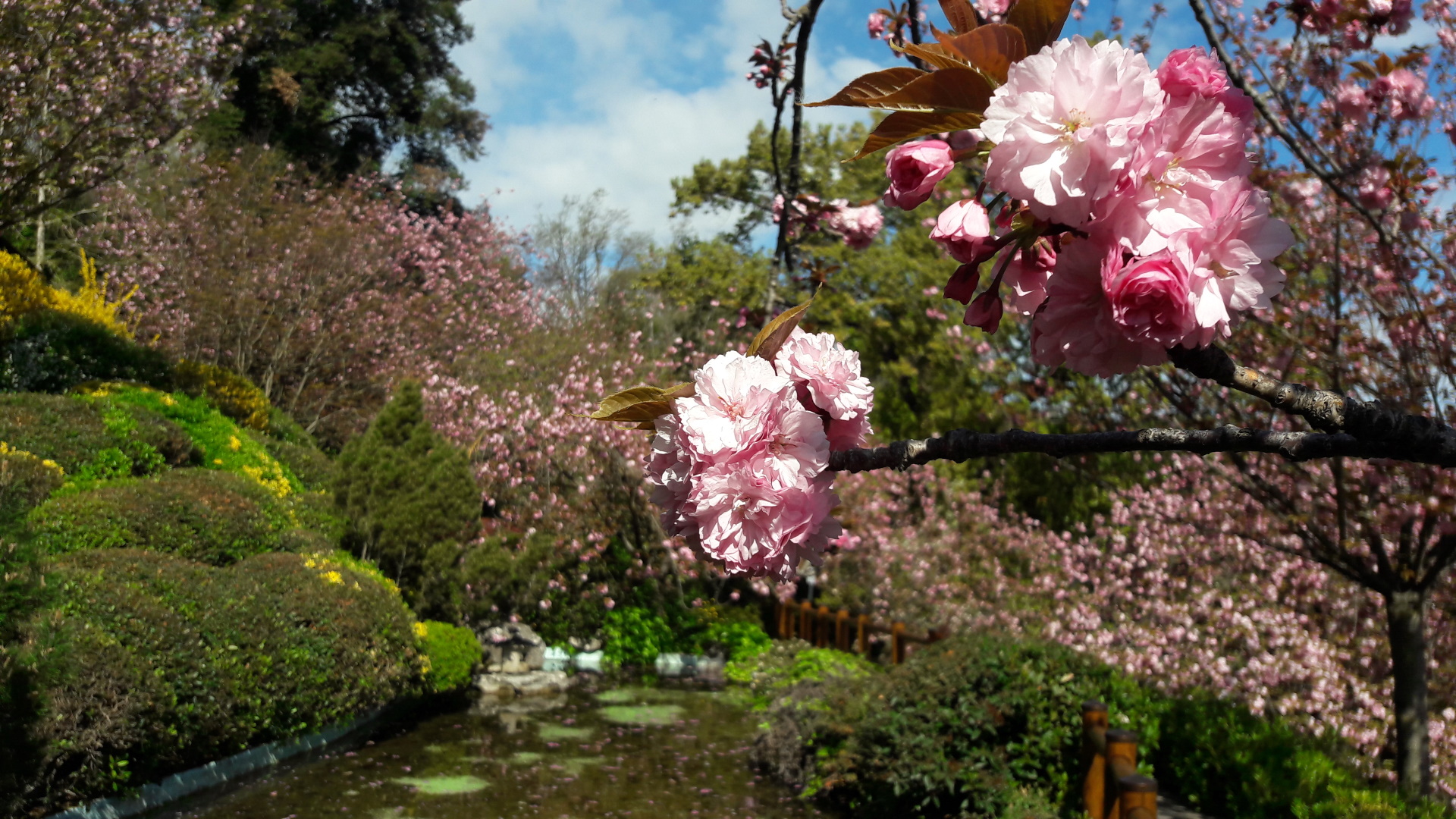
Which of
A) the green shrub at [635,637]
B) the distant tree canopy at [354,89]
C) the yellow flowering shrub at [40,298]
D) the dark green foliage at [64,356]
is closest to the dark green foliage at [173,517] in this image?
the dark green foliage at [64,356]

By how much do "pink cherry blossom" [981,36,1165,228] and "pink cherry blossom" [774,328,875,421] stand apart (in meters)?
0.28

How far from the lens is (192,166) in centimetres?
1577

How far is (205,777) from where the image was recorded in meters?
5.93

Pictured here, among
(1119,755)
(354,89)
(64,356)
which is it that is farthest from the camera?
(354,89)

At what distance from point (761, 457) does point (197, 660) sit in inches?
237

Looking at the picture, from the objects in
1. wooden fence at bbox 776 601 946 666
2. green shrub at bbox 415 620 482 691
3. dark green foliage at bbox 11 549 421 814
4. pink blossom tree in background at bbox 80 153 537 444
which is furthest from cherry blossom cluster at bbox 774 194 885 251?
pink blossom tree in background at bbox 80 153 537 444

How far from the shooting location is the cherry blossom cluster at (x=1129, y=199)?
750mm

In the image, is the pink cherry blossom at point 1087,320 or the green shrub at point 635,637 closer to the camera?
the pink cherry blossom at point 1087,320

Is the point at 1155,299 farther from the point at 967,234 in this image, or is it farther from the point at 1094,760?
the point at 1094,760

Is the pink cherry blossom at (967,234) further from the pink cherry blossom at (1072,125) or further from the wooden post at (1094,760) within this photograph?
the wooden post at (1094,760)

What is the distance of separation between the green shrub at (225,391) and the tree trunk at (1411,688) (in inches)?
450

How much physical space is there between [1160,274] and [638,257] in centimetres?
2195

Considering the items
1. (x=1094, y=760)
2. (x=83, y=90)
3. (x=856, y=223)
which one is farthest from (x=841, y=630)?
(x=83, y=90)

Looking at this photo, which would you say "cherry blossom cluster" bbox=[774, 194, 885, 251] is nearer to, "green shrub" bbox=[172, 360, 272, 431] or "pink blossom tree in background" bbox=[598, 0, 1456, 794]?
"pink blossom tree in background" bbox=[598, 0, 1456, 794]
